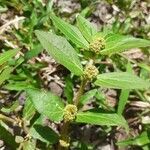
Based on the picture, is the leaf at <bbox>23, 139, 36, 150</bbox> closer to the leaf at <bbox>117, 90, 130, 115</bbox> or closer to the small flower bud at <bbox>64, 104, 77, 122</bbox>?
the small flower bud at <bbox>64, 104, 77, 122</bbox>

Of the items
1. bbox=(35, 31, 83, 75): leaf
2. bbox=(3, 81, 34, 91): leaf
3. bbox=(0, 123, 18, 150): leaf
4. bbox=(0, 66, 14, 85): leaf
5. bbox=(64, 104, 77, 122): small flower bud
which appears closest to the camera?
bbox=(35, 31, 83, 75): leaf

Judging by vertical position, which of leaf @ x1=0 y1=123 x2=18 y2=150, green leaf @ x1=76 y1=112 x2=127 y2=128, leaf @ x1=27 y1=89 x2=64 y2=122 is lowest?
leaf @ x1=0 y1=123 x2=18 y2=150

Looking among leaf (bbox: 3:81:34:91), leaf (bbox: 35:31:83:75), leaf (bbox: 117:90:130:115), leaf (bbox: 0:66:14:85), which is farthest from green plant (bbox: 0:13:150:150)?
leaf (bbox: 117:90:130:115)

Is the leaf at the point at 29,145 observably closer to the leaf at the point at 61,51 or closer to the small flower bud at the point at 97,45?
the leaf at the point at 61,51

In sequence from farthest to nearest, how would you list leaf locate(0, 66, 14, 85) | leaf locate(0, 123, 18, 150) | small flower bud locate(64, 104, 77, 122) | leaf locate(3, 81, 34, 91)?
leaf locate(3, 81, 34, 91) < leaf locate(0, 123, 18, 150) < leaf locate(0, 66, 14, 85) < small flower bud locate(64, 104, 77, 122)

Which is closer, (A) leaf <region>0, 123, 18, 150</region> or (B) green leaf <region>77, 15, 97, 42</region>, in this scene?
(B) green leaf <region>77, 15, 97, 42</region>

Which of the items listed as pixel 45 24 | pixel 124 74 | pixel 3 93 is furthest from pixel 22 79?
pixel 124 74

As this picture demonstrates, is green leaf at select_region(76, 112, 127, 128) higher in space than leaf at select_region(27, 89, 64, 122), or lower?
lower

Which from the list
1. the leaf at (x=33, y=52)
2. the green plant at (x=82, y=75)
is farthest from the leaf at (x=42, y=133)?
the leaf at (x=33, y=52)
